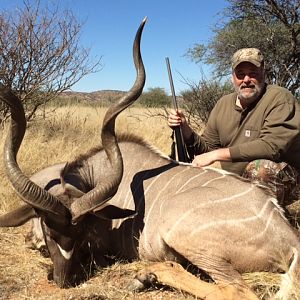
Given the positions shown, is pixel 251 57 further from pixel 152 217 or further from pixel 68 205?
pixel 68 205

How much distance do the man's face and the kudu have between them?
0.87m

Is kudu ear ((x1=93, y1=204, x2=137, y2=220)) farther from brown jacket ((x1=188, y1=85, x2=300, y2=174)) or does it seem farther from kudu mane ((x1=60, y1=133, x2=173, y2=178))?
brown jacket ((x1=188, y1=85, x2=300, y2=174))

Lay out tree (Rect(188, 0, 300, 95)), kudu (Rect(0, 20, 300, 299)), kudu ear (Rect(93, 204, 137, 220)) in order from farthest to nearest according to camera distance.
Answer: tree (Rect(188, 0, 300, 95))
kudu ear (Rect(93, 204, 137, 220))
kudu (Rect(0, 20, 300, 299))

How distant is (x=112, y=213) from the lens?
297 cm

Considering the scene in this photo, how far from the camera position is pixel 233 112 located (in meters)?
3.99

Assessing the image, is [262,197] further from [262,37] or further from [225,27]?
[225,27]

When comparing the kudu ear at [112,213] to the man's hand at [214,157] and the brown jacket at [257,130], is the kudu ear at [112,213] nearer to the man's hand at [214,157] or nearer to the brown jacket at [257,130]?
the man's hand at [214,157]

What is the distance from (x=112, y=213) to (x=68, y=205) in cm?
31

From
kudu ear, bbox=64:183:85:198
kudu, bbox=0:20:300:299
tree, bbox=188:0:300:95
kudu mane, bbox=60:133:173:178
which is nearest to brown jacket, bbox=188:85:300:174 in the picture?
kudu, bbox=0:20:300:299

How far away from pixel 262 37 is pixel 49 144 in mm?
4927

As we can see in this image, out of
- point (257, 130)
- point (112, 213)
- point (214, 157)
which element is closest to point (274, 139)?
point (257, 130)

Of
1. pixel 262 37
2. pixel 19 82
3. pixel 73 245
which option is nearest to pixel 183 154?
pixel 73 245

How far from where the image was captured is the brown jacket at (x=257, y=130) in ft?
11.1

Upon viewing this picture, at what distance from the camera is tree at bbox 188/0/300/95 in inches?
324
